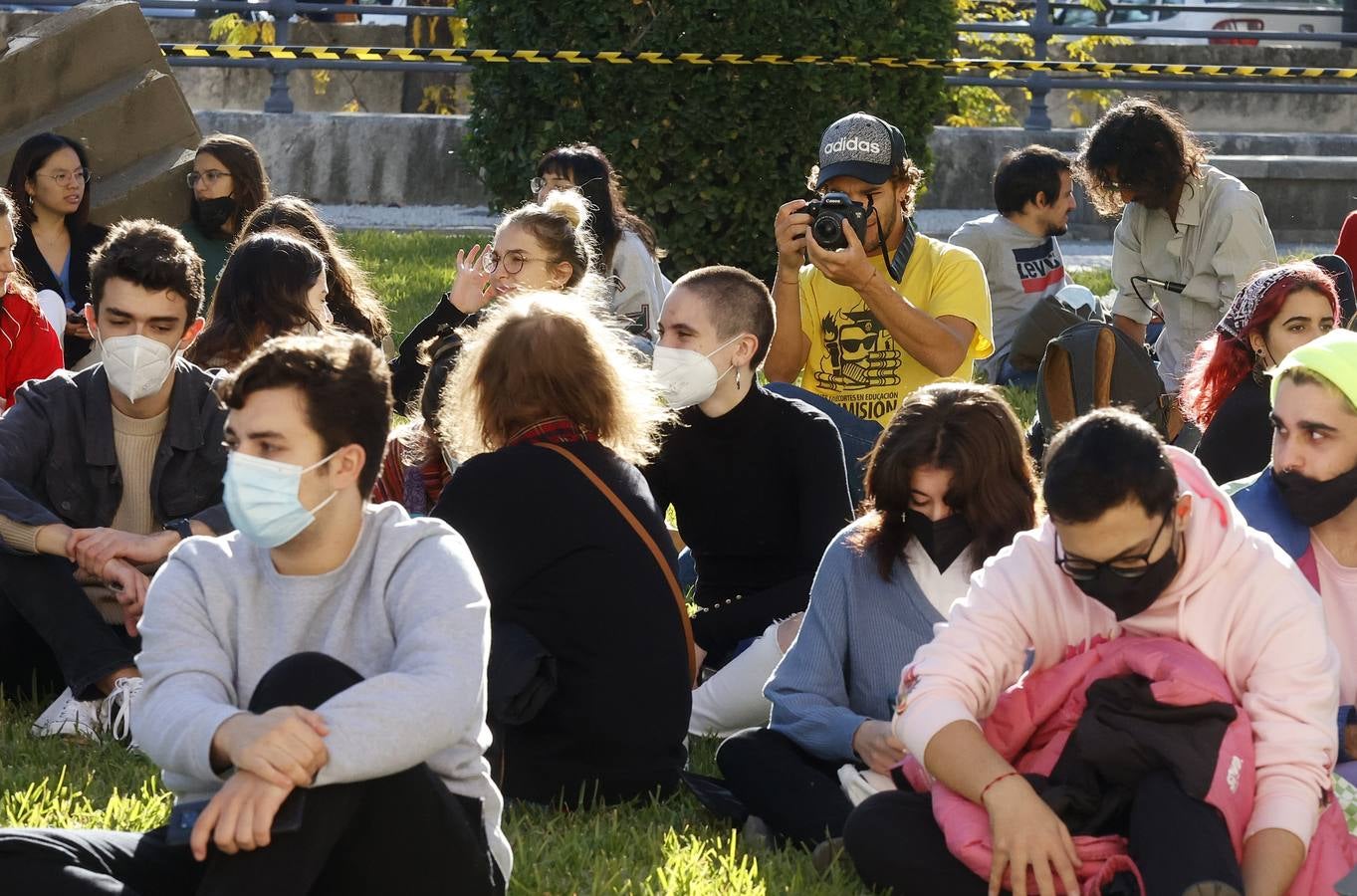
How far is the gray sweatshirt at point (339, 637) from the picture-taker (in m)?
3.30

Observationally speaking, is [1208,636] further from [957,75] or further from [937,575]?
[957,75]

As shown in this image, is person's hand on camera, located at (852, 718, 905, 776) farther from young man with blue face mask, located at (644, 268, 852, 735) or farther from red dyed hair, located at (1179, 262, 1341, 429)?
red dyed hair, located at (1179, 262, 1341, 429)

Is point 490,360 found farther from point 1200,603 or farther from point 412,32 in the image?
point 412,32

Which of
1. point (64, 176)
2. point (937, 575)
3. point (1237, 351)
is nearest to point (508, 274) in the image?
point (1237, 351)

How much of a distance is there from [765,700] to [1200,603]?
158 centimetres

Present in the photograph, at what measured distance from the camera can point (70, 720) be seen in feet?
16.2

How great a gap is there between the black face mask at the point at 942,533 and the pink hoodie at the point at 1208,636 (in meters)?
0.40

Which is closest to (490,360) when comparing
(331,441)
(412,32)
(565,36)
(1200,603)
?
(331,441)

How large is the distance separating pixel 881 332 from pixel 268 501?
3171 millimetres

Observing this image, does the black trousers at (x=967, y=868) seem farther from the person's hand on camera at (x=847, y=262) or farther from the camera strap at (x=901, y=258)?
the camera strap at (x=901, y=258)

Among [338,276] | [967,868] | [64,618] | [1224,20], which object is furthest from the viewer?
[1224,20]

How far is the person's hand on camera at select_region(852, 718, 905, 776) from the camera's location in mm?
4047

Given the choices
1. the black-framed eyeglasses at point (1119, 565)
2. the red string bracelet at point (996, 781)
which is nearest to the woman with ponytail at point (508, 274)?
the black-framed eyeglasses at point (1119, 565)

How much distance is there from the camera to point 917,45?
10648 millimetres
